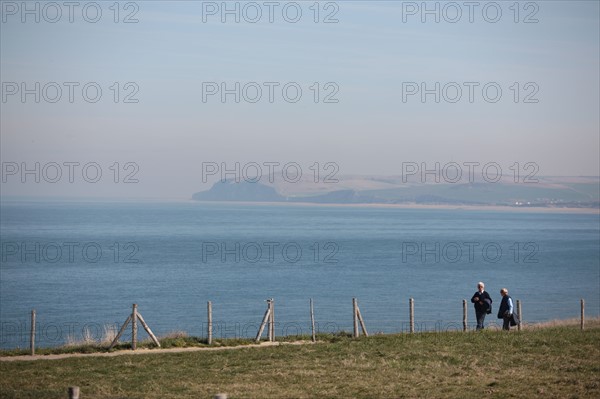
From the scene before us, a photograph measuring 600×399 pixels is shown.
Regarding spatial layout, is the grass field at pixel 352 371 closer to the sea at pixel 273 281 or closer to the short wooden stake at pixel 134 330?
Result: the short wooden stake at pixel 134 330

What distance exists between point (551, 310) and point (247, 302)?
82.0 ft

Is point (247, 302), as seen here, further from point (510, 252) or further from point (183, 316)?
point (510, 252)

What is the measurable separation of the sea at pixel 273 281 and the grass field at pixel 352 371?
10.5m

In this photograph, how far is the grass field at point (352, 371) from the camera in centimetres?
2200

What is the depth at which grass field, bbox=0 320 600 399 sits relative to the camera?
22.0m

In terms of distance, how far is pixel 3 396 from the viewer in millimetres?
A: 20750

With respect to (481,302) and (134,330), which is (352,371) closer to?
(134,330)

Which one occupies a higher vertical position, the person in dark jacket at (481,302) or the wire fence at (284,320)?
the person in dark jacket at (481,302)

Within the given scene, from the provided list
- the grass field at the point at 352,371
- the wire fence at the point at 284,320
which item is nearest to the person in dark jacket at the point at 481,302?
the grass field at the point at 352,371

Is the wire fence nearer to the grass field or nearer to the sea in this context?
the sea

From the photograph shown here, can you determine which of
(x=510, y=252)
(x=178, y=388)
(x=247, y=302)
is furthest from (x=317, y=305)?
(x=510, y=252)

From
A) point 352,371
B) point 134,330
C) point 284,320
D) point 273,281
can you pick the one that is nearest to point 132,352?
point 134,330

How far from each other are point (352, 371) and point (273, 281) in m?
76.1

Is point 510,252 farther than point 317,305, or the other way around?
point 510,252
